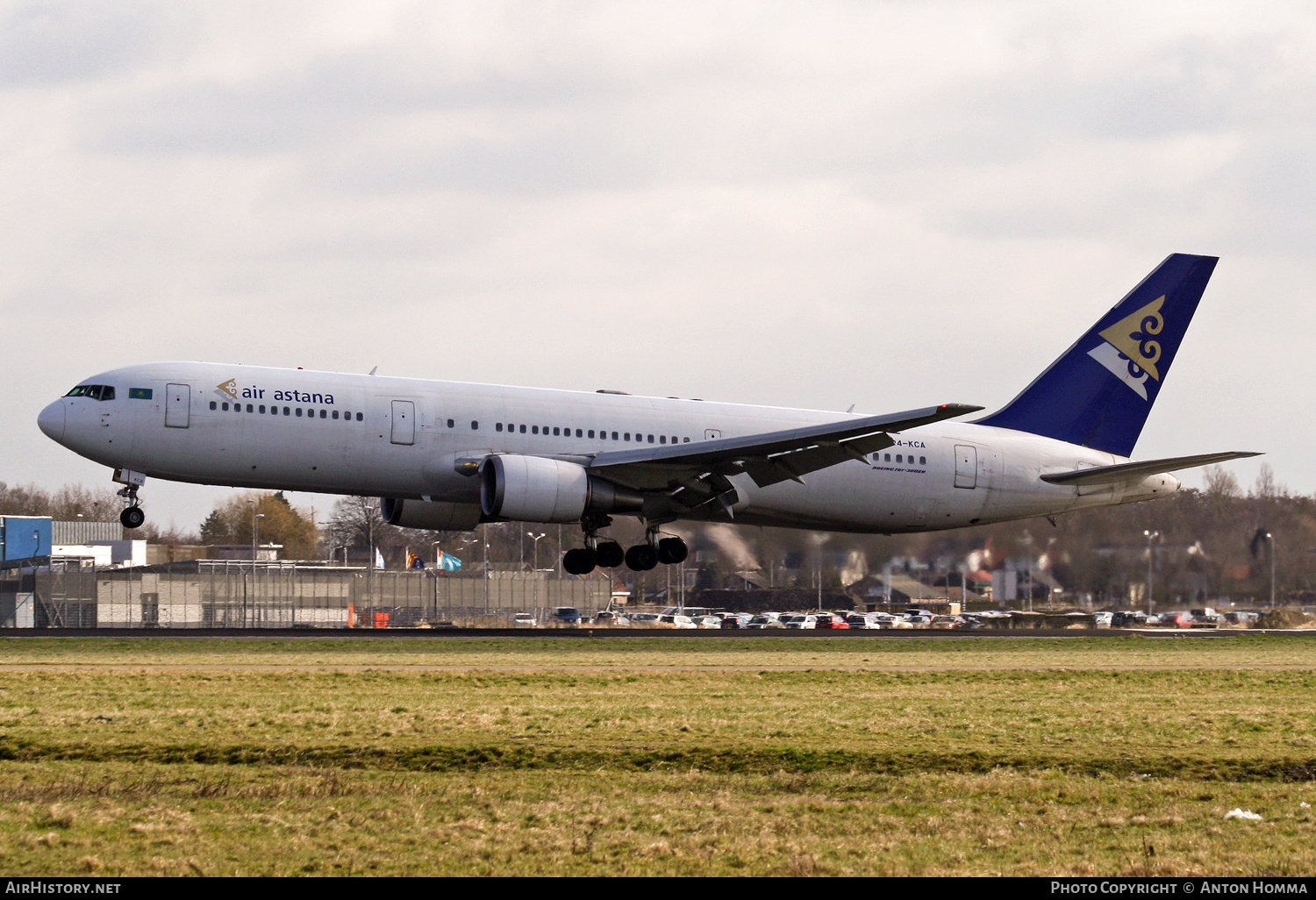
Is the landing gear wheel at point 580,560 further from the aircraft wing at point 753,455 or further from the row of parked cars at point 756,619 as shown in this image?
the row of parked cars at point 756,619

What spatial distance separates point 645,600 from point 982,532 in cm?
3172

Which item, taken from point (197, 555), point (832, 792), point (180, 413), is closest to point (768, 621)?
point (180, 413)

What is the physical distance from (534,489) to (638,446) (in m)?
3.83

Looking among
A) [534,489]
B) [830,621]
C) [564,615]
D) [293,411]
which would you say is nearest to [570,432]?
[534,489]

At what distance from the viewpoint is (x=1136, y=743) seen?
1703cm

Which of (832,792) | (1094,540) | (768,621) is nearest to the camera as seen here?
(832,792)

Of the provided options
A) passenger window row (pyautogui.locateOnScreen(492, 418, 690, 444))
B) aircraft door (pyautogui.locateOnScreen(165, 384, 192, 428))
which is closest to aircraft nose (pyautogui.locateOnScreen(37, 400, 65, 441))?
aircraft door (pyautogui.locateOnScreen(165, 384, 192, 428))

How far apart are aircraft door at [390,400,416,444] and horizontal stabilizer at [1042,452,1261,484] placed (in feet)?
58.6

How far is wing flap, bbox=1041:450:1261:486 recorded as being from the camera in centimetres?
3700

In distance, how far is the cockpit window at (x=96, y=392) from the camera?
32531 mm

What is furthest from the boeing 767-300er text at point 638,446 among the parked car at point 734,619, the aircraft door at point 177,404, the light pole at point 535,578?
the light pole at point 535,578

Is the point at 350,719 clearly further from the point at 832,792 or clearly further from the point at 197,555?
the point at 197,555

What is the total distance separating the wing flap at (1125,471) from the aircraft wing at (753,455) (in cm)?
855

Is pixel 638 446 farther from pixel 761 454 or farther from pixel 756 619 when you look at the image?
pixel 756 619
